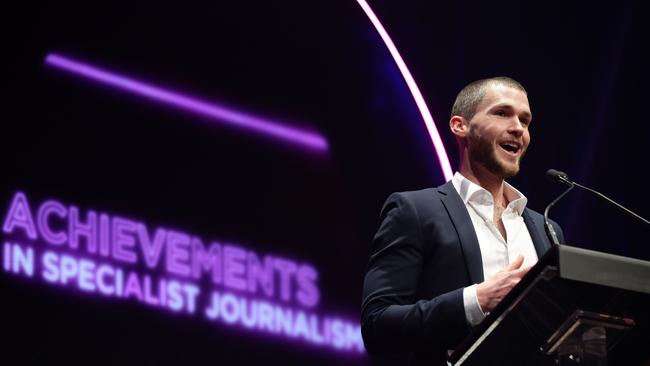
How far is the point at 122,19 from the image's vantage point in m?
4.99

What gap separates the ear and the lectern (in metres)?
0.89

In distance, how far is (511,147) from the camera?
2930 mm

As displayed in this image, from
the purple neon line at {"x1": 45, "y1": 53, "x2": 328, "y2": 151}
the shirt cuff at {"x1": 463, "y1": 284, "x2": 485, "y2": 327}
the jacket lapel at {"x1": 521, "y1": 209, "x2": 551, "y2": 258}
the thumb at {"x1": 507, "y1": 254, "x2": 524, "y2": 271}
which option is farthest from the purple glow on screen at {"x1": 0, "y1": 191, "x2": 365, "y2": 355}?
the thumb at {"x1": 507, "y1": 254, "x2": 524, "y2": 271}

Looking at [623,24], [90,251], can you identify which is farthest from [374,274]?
[623,24]

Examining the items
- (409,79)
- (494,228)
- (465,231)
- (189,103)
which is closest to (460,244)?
(465,231)

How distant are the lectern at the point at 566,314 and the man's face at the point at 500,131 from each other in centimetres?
76

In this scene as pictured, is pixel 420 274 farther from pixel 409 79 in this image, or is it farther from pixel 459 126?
pixel 409 79

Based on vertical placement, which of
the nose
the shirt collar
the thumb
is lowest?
the shirt collar

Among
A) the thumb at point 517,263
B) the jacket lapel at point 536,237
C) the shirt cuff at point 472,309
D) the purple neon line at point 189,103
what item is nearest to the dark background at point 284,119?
the purple neon line at point 189,103

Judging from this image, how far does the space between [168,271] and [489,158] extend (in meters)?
2.15

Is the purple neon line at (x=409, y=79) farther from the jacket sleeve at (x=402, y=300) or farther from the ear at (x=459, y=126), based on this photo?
the jacket sleeve at (x=402, y=300)

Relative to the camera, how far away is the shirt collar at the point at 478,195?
9.48ft

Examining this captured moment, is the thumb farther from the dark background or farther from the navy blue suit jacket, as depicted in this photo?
the dark background

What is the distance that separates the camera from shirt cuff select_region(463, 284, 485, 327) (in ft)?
7.73
